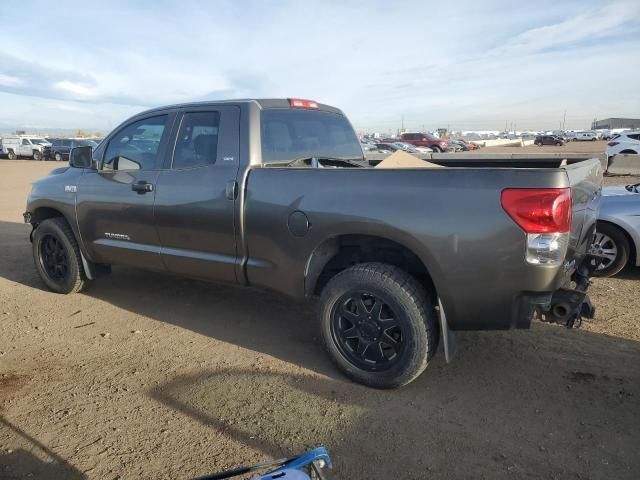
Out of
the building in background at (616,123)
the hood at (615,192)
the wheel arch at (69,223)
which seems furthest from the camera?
the building in background at (616,123)

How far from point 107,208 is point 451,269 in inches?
128

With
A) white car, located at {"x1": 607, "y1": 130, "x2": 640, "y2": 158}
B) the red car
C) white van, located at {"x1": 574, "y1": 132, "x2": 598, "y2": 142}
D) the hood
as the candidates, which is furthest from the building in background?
the hood

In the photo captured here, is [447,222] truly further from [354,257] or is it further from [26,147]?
[26,147]

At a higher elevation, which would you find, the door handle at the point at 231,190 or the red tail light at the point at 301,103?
the red tail light at the point at 301,103

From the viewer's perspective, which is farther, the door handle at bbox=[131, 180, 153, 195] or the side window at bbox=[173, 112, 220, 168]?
the door handle at bbox=[131, 180, 153, 195]

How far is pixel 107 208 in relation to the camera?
457 cm

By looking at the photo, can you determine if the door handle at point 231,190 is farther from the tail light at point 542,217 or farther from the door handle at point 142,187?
the tail light at point 542,217

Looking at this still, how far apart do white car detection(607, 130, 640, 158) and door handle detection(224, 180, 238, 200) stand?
837 inches

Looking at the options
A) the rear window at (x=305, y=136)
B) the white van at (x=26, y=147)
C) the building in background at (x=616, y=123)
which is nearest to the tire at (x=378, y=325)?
the rear window at (x=305, y=136)

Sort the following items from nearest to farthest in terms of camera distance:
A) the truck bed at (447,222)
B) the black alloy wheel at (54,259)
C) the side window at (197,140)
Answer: the truck bed at (447,222) < the side window at (197,140) < the black alloy wheel at (54,259)

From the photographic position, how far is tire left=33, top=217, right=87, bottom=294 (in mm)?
5047

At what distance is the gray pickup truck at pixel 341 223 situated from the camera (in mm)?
2770

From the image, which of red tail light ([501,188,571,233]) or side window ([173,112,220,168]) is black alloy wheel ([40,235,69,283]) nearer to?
side window ([173,112,220,168])

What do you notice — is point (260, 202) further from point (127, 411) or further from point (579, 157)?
point (579, 157)
